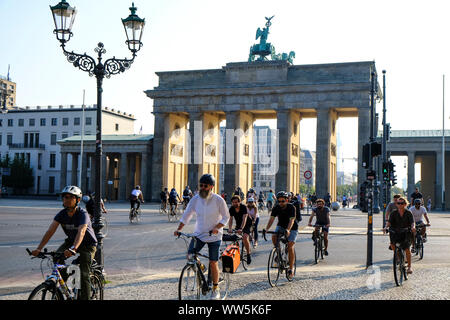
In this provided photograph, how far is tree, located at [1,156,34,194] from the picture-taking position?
298ft

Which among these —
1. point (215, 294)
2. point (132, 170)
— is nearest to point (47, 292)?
point (215, 294)

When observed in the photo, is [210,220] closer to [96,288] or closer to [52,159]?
[96,288]

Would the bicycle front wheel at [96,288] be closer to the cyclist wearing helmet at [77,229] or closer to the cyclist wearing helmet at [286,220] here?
the cyclist wearing helmet at [77,229]

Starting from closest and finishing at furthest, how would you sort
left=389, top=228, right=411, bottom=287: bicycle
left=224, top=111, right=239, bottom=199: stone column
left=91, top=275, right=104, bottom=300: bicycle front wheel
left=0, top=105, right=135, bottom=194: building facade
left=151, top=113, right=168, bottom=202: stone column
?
left=91, top=275, right=104, bottom=300: bicycle front wheel
left=389, top=228, right=411, bottom=287: bicycle
left=224, top=111, right=239, bottom=199: stone column
left=151, top=113, right=168, bottom=202: stone column
left=0, top=105, right=135, bottom=194: building facade

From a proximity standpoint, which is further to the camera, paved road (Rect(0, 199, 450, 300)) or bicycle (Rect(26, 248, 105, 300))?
paved road (Rect(0, 199, 450, 300))

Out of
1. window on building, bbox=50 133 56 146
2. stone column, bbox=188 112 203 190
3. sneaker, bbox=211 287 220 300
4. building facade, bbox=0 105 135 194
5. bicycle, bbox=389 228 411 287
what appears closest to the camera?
Result: sneaker, bbox=211 287 220 300

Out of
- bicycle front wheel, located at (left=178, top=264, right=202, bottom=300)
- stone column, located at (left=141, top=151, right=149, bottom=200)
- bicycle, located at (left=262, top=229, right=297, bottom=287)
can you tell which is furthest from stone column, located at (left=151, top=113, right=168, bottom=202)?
bicycle front wheel, located at (left=178, top=264, right=202, bottom=300)

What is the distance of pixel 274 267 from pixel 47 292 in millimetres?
5106

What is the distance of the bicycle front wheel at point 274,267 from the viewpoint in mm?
10117

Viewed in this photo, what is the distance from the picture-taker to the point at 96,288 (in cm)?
750

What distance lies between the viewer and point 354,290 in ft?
32.0

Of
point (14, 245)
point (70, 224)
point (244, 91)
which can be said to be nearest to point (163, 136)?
point (244, 91)

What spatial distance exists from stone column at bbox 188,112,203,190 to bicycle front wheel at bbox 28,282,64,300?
57.7 meters

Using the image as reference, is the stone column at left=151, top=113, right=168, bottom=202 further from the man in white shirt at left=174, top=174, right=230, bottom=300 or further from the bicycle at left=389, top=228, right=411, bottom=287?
the man in white shirt at left=174, top=174, right=230, bottom=300
